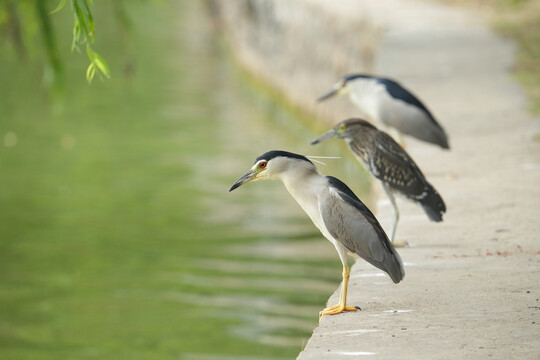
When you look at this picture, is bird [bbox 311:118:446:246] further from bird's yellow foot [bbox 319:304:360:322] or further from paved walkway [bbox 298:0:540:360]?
bird's yellow foot [bbox 319:304:360:322]

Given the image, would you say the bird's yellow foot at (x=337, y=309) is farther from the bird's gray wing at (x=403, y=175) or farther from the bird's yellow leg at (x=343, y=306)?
the bird's gray wing at (x=403, y=175)

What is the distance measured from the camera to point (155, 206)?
10.5m

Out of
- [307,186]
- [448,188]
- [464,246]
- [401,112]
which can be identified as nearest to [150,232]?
[401,112]

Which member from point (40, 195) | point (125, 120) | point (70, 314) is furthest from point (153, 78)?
point (70, 314)

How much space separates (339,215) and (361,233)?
4.8 inches

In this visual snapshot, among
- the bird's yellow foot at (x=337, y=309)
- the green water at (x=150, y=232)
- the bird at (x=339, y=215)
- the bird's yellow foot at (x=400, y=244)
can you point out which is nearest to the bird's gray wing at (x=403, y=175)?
the bird's yellow foot at (x=400, y=244)

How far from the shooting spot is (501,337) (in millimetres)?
3752

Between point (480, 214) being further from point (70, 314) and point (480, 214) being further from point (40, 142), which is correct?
point (40, 142)

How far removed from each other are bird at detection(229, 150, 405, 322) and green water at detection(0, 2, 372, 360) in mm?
2463

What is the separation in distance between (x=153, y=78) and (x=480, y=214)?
13.1 metres

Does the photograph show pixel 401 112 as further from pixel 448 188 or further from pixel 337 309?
pixel 337 309

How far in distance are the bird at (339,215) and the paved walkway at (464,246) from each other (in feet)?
0.73

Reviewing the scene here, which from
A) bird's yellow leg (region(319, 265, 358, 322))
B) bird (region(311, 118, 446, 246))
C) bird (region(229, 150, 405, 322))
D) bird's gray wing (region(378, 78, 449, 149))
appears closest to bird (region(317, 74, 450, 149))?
bird's gray wing (region(378, 78, 449, 149))

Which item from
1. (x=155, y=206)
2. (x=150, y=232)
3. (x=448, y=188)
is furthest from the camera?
(x=155, y=206)
